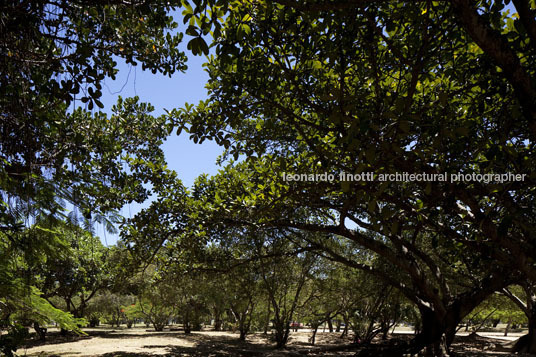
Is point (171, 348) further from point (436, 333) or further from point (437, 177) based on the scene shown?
point (437, 177)

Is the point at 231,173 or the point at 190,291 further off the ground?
the point at 231,173

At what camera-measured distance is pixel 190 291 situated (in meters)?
24.6

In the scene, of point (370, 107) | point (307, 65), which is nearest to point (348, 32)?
point (307, 65)

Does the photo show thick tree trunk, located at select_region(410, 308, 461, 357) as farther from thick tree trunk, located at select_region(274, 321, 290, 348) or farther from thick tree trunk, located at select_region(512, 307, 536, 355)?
thick tree trunk, located at select_region(274, 321, 290, 348)

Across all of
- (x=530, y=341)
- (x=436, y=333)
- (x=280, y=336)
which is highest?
(x=436, y=333)

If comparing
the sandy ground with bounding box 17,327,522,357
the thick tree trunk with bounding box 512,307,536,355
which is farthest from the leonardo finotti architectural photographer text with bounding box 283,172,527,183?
the thick tree trunk with bounding box 512,307,536,355

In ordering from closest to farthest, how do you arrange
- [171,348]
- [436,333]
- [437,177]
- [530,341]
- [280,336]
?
[437,177] < [436,333] < [530,341] < [171,348] < [280,336]

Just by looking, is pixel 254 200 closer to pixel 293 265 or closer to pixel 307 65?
pixel 307 65

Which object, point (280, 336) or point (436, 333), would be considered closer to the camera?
point (436, 333)

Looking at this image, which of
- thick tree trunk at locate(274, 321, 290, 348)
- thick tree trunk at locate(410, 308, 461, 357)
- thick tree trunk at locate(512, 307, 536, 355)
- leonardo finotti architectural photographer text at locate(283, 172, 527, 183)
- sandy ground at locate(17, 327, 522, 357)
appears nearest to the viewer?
leonardo finotti architectural photographer text at locate(283, 172, 527, 183)

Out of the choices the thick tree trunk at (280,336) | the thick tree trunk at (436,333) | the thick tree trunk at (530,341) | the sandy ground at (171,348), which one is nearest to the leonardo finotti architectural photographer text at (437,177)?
the thick tree trunk at (436,333)

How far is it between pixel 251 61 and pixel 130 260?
6102 mm

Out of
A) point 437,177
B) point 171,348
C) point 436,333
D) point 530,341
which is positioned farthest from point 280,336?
point 437,177

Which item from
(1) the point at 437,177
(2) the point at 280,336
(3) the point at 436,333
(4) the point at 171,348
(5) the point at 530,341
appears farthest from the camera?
(2) the point at 280,336
